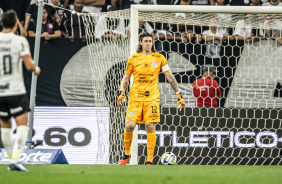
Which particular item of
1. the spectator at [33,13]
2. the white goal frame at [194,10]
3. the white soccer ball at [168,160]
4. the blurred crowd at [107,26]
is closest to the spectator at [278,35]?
the blurred crowd at [107,26]

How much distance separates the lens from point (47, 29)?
1223 cm

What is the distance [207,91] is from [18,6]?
486 centimetres

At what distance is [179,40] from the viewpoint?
461 inches

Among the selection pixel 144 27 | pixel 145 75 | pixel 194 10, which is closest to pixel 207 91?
pixel 194 10

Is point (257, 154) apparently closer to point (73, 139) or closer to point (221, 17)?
point (221, 17)

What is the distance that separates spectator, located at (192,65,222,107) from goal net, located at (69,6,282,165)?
0.27 m

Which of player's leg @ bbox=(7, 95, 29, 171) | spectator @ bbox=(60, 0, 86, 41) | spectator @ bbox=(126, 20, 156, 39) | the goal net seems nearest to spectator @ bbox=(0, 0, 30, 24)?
spectator @ bbox=(60, 0, 86, 41)

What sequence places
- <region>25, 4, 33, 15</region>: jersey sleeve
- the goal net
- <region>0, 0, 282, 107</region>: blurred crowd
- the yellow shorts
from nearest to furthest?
the yellow shorts → the goal net → <region>0, 0, 282, 107</region>: blurred crowd → <region>25, 4, 33, 15</region>: jersey sleeve

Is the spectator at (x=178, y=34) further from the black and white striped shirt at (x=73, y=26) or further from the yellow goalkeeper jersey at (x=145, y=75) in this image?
the yellow goalkeeper jersey at (x=145, y=75)

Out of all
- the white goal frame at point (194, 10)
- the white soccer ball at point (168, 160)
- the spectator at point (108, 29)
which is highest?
the white goal frame at point (194, 10)

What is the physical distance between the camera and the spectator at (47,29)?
12.1m

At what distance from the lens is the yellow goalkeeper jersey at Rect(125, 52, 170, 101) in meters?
8.97

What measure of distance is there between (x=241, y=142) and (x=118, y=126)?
2477 millimetres

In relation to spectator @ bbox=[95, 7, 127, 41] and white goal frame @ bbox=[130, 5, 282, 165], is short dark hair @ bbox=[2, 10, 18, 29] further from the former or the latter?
spectator @ bbox=[95, 7, 127, 41]
